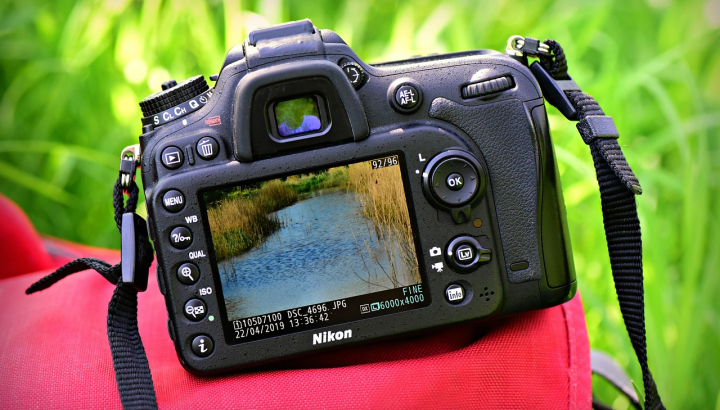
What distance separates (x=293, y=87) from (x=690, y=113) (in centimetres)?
113

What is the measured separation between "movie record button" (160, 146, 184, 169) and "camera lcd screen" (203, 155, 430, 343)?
0.05 m

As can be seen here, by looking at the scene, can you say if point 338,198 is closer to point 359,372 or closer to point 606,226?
point 359,372

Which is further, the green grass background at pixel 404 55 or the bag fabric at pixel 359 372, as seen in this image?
the green grass background at pixel 404 55

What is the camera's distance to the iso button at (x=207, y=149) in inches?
25.0

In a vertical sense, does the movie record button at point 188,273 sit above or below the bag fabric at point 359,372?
above

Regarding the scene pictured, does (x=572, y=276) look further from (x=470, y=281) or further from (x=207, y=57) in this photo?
(x=207, y=57)

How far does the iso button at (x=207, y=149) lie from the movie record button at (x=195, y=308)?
15cm

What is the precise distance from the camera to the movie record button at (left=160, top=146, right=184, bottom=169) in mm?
636

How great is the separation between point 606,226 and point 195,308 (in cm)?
48

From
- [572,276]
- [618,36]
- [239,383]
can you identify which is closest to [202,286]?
[239,383]

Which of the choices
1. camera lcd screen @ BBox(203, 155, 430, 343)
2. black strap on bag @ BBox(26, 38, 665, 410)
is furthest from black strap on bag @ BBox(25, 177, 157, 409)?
camera lcd screen @ BBox(203, 155, 430, 343)

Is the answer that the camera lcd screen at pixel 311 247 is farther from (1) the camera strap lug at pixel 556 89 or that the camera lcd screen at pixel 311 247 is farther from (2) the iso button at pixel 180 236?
(1) the camera strap lug at pixel 556 89

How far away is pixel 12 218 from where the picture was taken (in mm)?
995

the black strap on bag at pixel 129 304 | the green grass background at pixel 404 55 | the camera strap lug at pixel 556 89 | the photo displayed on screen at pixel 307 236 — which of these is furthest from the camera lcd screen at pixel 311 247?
the green grass background at pixel 404 55
